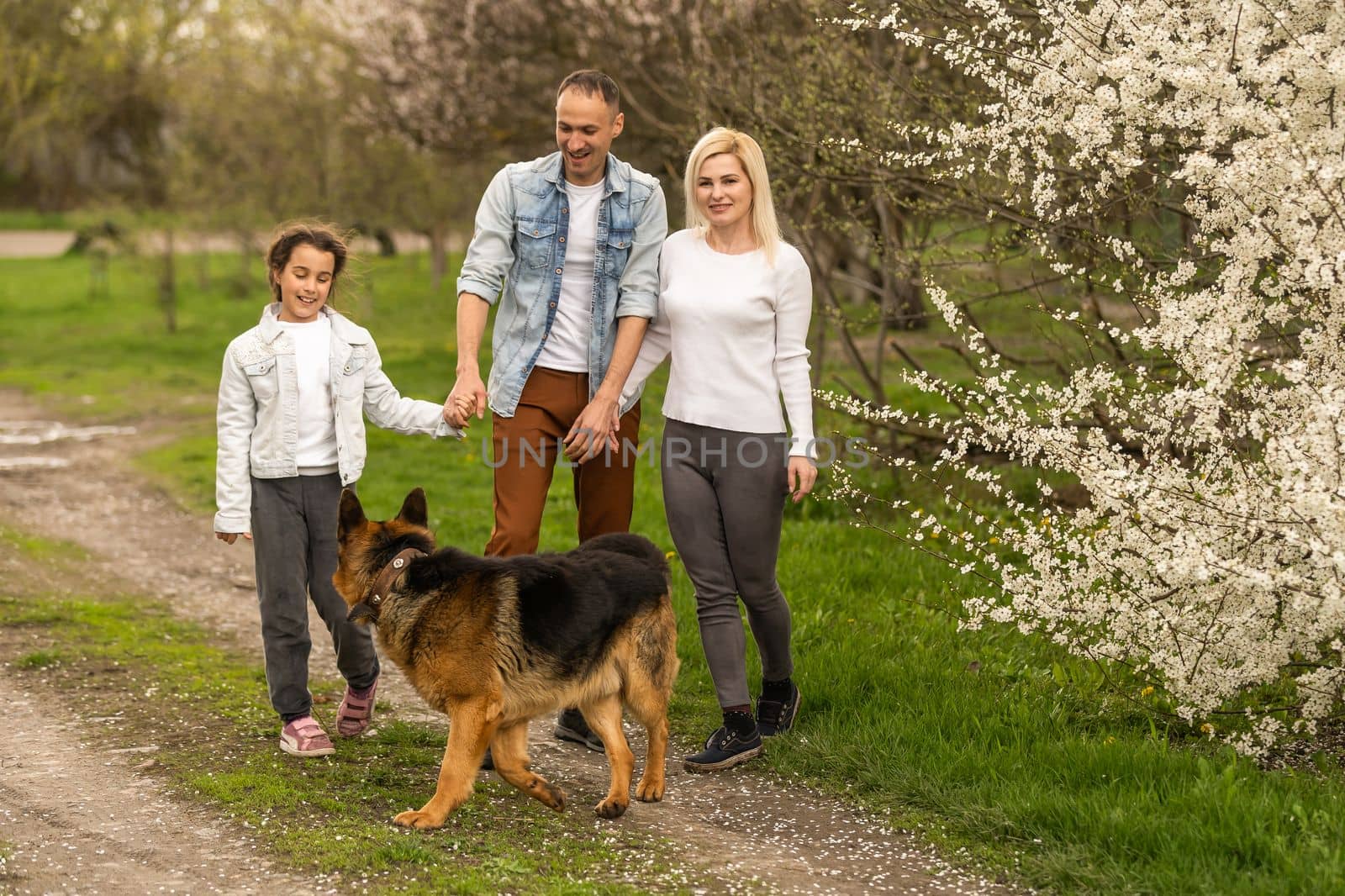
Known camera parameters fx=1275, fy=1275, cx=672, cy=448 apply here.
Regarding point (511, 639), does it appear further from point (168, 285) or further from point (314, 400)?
point (168, 285)

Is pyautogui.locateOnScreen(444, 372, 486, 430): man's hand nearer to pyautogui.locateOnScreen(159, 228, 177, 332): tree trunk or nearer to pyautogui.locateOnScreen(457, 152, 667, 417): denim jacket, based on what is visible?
pyautogui.locateOnScreen(457, 152, 667, 417): denim jacket

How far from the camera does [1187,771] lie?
4742 mm

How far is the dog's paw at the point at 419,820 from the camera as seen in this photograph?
4512 millimetres

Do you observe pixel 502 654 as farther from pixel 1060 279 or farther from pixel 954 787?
pixel 1060 279

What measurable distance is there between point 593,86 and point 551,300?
0.90 m

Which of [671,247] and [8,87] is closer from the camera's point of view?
[671,247]

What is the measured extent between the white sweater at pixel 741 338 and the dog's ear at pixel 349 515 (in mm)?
1379

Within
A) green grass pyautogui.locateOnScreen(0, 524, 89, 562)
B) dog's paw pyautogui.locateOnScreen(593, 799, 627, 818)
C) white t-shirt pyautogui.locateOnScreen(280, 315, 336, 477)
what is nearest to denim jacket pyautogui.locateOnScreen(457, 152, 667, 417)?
white t-shirt pyautogui.locateOnScreen(280, 315, 336, 477)

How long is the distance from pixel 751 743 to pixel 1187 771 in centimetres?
173

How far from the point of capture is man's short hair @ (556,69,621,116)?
514 centimetres

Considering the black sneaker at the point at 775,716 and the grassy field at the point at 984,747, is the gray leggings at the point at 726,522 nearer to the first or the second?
the black sneaker at the point at 775,716

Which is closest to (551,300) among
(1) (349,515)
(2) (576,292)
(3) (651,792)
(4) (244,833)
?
(2) (576,292)

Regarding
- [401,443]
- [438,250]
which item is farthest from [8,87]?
[401,443]

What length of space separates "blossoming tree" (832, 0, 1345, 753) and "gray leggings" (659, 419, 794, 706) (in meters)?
0.88
